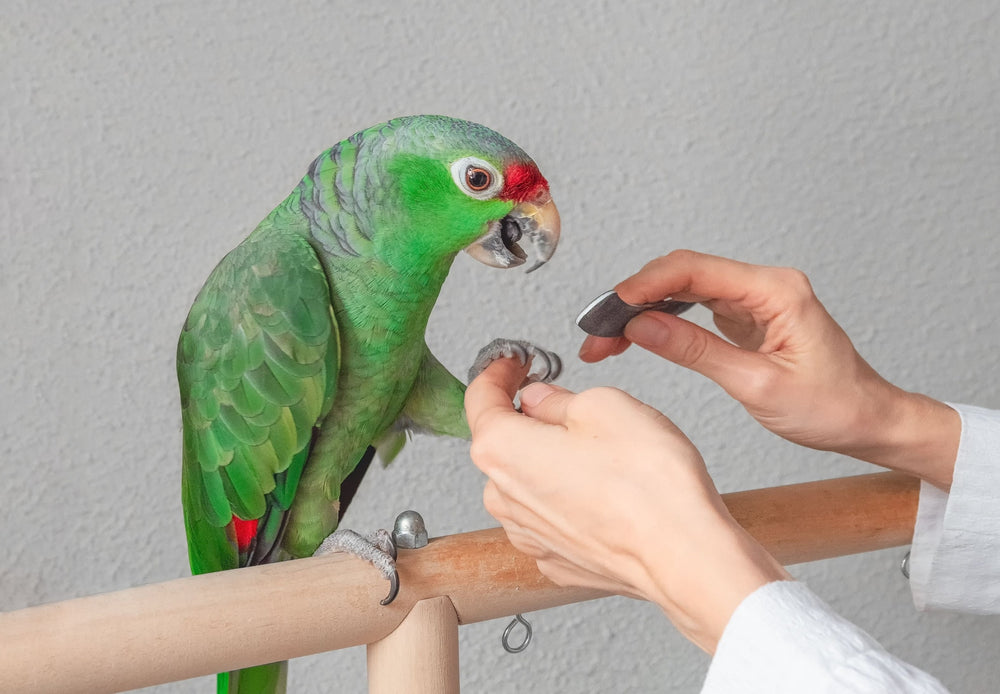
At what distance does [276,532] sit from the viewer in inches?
29.6

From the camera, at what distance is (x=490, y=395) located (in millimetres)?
606

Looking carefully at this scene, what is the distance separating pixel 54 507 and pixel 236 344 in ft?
1.75

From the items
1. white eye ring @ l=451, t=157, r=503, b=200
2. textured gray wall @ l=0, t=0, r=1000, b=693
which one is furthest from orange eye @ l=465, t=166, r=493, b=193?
textured gray wall @ l=0, t=0, r=1000, b=693

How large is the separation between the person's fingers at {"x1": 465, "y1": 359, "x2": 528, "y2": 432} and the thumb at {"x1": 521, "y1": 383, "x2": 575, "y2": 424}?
0.01 meters

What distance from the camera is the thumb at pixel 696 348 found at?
68 centimetres

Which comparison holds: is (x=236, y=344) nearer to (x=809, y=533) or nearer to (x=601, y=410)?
(x=601, y=410)

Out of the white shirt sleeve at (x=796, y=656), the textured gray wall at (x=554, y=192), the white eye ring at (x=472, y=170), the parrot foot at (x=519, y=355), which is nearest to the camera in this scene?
the white shirt sleeve at (x=796, y=656)

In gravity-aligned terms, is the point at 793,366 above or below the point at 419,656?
above

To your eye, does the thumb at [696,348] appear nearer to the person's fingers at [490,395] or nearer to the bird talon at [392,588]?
the person's fingers at [490,395]

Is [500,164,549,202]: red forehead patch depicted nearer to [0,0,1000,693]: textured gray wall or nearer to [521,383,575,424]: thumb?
[521,383,575,424]: thumb

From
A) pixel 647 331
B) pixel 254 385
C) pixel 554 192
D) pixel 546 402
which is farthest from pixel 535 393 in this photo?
pixel 554 192

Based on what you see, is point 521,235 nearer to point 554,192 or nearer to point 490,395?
point 490,395

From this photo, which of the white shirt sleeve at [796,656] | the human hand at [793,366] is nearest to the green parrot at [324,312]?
the human hand at [793,366]

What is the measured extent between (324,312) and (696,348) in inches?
10.9
